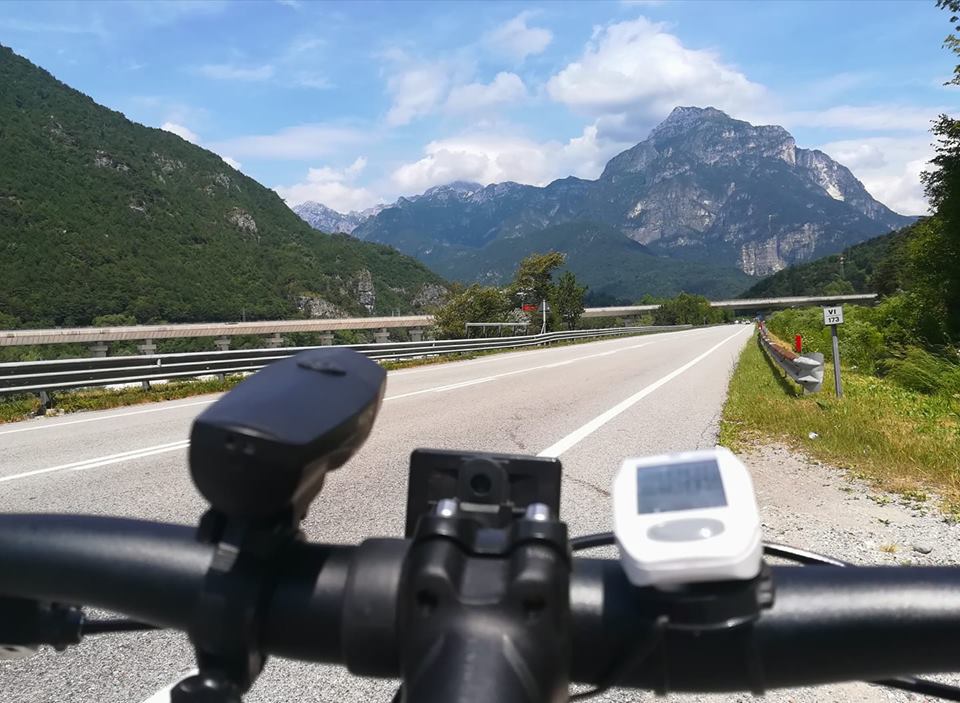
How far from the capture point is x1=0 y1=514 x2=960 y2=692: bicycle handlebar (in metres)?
0.84

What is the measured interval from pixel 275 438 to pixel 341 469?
18.9 ft

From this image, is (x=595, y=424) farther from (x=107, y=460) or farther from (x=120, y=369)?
(x=120, y=369)

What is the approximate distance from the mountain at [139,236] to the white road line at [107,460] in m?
86.3

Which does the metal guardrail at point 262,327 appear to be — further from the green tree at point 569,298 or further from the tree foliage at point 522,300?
the green tree at point 569,298

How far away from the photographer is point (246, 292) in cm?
12488

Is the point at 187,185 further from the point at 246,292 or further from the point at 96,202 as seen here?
the point at 246,292

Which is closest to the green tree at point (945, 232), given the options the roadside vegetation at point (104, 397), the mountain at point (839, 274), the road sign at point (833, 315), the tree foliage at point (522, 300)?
the road sign at point (833, 315)

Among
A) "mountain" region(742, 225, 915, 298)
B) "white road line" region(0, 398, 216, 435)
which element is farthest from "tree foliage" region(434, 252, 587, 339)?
"mountain" region(742, 225, 915, 298)

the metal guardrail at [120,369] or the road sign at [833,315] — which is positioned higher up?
the road sign at [833,315]

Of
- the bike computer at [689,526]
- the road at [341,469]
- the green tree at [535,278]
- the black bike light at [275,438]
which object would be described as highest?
the green tree at [535,278]

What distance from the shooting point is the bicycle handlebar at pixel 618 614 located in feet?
2.75

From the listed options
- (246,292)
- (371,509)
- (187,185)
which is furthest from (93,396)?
(187,185)

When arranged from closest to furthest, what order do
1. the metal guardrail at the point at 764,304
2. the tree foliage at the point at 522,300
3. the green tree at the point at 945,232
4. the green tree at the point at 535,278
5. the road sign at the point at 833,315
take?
the road sign at the point at 833,315
the green tree at the point at 945,232
the tree foliage at the point at 522,300
the green tree at the point at 535,278
the metal guardrail at the point at 764,304

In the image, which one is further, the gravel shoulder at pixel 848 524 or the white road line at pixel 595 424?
the white road line at pixel 595 424
